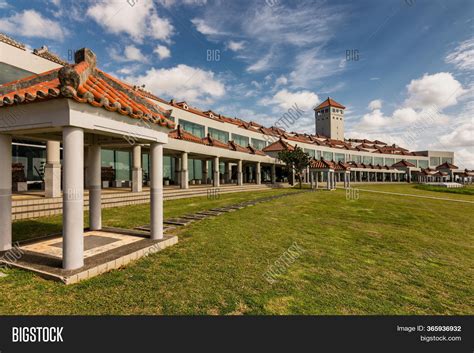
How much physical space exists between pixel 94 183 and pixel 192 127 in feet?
89.4

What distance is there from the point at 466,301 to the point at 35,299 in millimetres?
8114

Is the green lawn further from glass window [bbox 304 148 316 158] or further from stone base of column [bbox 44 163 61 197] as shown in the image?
glass window [bbox 304 148 316 158]

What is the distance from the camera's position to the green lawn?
3.99 metres

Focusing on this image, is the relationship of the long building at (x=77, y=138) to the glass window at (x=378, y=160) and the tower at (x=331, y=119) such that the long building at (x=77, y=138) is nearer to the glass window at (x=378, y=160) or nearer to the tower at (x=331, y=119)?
the glass window at (x=378, y=160)

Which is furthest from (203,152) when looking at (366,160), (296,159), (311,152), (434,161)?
(434,161)

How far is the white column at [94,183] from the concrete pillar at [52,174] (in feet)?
23.6

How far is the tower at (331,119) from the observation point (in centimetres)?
8488

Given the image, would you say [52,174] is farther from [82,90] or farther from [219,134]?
[219,134]

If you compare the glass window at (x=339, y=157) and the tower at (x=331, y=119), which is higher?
the tower at (x=331, y=119)

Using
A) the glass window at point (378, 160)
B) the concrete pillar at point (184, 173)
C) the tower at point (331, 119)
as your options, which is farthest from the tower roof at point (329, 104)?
the concrete pillar at point (184, 173)

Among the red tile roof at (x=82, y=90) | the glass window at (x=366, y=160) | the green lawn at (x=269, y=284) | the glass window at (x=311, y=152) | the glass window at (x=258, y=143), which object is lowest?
the green lawn at (x=269, y=284)

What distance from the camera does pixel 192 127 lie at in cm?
3416
